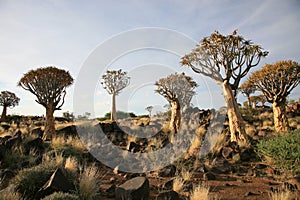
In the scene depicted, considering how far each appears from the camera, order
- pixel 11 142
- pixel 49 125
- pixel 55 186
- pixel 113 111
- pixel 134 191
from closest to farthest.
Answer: pixel 55 186 < pixel 134 191 < pixel 11 142 < pixel 49 125 < pixel 113 111

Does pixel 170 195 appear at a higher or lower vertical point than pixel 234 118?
lower

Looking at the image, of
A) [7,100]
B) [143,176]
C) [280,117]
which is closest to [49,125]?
[143,176]

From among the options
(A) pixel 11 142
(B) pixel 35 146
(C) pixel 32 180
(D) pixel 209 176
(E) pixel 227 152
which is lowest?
(D) pixel 209 176

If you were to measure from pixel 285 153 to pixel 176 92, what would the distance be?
33.8 feet

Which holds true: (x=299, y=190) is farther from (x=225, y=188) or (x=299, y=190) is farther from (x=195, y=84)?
(x=195, y=84)

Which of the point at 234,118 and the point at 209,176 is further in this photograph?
the point at 234,118

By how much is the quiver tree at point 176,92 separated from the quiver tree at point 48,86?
22.0 feet

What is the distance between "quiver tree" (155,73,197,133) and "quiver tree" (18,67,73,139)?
671 centimetres

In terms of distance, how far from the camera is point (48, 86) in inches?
497

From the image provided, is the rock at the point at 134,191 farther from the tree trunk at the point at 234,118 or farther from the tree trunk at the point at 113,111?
the tree trunk at the point at 113,111

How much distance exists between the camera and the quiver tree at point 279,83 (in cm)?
1176

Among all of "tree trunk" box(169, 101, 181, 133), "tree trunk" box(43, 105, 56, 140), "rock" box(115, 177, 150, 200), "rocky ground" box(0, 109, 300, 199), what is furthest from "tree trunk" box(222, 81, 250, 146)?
"tree trunk" box(43, 105, 56, 140)

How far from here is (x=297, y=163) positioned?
6.26 meters

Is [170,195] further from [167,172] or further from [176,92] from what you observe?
[176,92]
